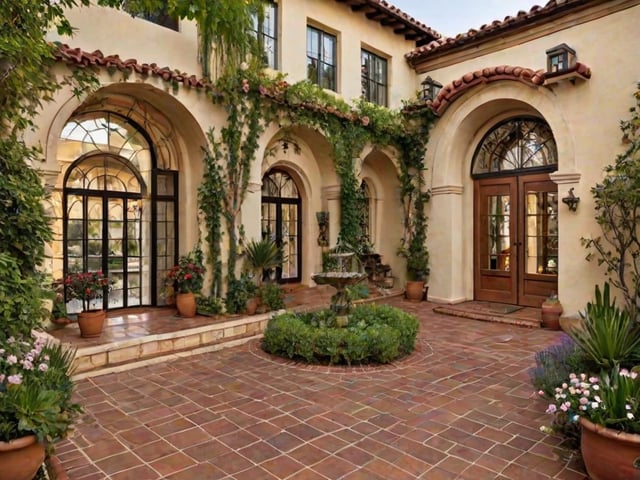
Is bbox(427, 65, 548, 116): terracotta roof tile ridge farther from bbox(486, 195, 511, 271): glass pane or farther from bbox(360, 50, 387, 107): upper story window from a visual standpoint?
bbox(486, 195, 511, 271): glass pane

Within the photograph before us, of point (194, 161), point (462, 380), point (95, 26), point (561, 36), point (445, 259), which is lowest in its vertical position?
point (462, 380)

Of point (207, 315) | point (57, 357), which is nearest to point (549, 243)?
point (207, 315)

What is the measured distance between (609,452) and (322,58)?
8.75 metres

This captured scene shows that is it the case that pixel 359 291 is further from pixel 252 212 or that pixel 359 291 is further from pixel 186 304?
pixel 186 304

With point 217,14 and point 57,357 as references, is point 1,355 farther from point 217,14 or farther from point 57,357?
point 217,14

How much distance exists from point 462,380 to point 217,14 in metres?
4.76

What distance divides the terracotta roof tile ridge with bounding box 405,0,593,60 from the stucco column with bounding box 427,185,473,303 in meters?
3.14

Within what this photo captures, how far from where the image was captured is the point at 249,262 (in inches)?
307

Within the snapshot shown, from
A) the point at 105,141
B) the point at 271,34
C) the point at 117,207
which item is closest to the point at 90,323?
the point at 117,207

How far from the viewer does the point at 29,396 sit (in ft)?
8.80

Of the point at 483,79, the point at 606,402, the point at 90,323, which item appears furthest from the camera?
the point at 483,79

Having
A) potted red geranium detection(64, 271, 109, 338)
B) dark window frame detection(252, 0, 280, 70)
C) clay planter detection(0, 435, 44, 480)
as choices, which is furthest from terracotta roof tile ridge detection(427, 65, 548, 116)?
clay planter detection(0, 435, 44, 480)

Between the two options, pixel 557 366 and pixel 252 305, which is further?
pixel 252 305

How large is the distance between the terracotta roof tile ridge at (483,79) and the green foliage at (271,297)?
5.30 metres
